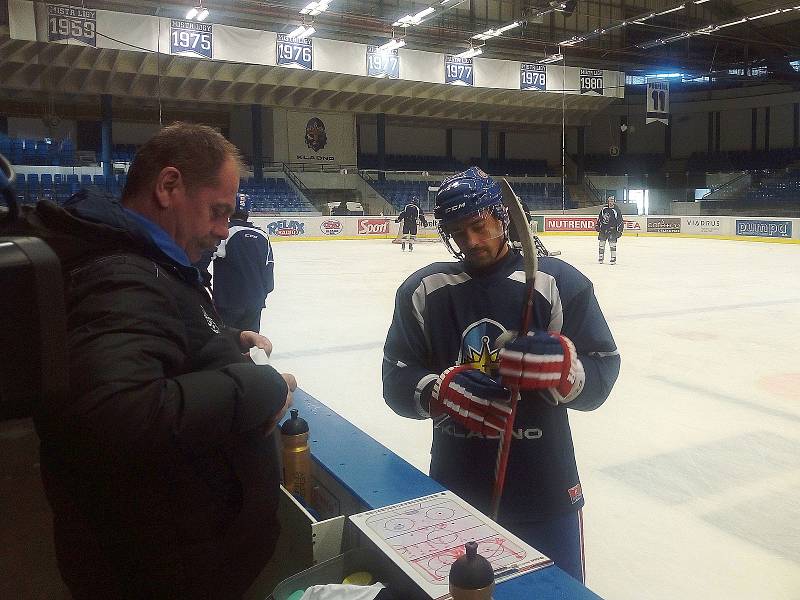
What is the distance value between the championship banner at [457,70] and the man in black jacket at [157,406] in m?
20.4

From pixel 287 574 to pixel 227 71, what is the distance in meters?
21.7

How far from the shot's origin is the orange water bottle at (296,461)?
179 cm

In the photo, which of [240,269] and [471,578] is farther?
[240,269]

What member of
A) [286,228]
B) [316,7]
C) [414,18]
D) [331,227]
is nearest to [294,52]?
[316,7]

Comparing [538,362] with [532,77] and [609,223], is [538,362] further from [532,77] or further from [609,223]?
[532,77]

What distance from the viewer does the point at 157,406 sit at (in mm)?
915

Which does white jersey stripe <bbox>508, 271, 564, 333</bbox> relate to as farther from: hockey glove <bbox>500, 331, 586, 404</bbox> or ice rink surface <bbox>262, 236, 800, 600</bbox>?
ice rink surface <bbox>262, 236, 800, 600</bbox>

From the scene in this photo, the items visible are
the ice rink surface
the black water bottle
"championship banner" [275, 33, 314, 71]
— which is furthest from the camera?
"championship banner" [275, 33, 314, 71]

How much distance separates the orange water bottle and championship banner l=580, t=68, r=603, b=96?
2268 cm

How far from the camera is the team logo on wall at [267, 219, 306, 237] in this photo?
1891 cm

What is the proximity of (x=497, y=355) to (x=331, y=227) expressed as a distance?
1861 centimetres

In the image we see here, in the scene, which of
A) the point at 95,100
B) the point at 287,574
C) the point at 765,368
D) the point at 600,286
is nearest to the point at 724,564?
the point at 287,574

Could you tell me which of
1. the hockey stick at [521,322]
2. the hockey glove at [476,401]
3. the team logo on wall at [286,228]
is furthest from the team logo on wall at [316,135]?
the hockey glove at [476,401]


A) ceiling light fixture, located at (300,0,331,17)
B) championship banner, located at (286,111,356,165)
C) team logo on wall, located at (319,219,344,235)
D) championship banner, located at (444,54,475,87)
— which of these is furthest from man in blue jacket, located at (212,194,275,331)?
championship banner, located at (286,111,356,165)
